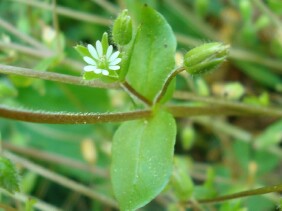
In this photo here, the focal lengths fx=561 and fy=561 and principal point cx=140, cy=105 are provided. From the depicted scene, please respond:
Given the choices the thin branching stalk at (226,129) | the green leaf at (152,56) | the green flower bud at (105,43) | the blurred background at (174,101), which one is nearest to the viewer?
the green flower bud at (105,43)

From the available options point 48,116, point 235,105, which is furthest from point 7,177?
point 235,105

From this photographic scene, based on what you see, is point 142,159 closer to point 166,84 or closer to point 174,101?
point 166,84

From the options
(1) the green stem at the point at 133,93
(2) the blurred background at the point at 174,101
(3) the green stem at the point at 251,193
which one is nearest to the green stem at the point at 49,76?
(1) the green stem at the point at 133,93

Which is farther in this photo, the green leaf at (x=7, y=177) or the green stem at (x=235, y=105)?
the green stem at (x=235, y=105)

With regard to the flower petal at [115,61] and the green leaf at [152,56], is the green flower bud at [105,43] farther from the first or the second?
the green leaf at [152,56]

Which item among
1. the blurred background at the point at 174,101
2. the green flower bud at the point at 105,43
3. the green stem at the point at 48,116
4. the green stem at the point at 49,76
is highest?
the green flower bud at the point at 105,43

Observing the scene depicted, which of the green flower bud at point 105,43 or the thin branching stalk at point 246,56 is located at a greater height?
the green flower bud at point 105,43

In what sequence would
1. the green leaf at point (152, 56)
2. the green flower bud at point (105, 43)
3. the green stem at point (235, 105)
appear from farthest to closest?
the green stem at point (235, 105) → the green leaf at point (152, 56) → the green flower bud at point (105, 43)

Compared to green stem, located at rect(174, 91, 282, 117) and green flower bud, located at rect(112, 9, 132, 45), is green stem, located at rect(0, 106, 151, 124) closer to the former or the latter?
green flower bud, located at rect(112, 9, 132, 45)
